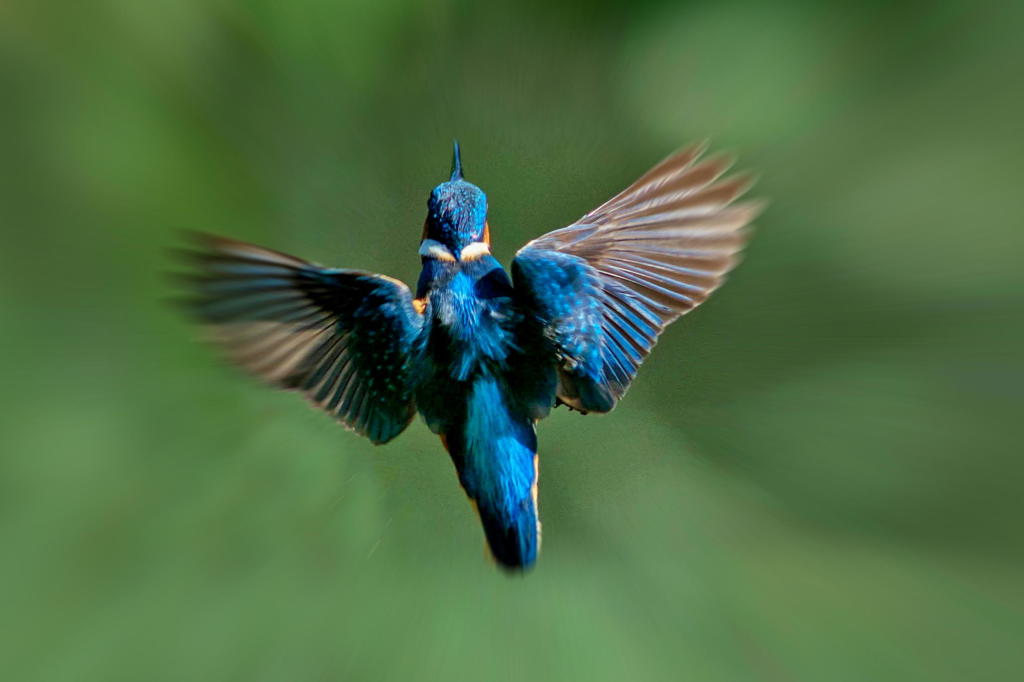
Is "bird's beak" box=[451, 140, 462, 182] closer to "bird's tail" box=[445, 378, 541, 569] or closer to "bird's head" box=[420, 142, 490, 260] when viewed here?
"bird's head" box=[420, 142, 490, 260]

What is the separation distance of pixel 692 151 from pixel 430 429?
237mm

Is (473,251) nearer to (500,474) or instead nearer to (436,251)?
(436,251)

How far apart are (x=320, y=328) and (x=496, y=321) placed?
0.12m

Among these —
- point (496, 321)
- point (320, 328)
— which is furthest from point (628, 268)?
point (320, 328)

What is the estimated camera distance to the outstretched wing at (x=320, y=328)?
0.46 meters

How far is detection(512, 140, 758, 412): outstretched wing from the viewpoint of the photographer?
491mm

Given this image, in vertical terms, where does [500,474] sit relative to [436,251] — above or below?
below

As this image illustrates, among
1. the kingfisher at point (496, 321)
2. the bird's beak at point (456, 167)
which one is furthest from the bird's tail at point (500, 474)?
the bird's beak at point (456, 167)

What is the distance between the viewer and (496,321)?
0.51m

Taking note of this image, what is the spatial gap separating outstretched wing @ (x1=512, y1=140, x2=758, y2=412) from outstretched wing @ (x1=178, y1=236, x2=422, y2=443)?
0.29 ft

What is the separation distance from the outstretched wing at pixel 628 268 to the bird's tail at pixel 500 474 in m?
0.04

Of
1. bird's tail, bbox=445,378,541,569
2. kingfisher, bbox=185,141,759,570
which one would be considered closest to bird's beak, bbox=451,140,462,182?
kingfisher, bbox=185,141,759,570

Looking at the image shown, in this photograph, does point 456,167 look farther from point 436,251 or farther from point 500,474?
point 500,474

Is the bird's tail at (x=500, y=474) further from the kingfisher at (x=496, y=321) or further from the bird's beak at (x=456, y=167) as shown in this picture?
the bird's beak at (x=456, y=167)
